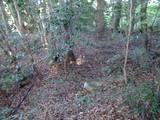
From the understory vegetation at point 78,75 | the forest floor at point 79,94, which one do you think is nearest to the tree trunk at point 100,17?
the forest floor at point 79,94

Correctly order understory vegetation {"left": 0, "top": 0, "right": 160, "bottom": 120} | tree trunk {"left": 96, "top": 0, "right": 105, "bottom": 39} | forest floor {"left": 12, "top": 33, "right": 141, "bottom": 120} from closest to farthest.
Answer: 1. understory vegetation {"left": 0, "top": 0, "right": 160, "bottom": 120}
2. forest floor {"left": 12, "top": 33, "right": 141, "bottom": 120}
3. tree trunk {"left": 96, "top": 0, "right": 105, "bottom": 39}

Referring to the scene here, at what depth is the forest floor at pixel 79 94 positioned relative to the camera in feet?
15.8

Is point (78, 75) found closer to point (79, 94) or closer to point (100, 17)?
point (79, 94)

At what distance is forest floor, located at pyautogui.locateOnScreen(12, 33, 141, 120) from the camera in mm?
4825

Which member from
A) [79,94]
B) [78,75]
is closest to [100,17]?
[78,75]

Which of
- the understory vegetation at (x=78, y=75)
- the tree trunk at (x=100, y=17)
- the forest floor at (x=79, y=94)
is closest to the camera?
the understory vegetation at (x=78, y=75)

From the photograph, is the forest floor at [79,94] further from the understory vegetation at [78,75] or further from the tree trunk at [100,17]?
the tree trunk at [100,17]

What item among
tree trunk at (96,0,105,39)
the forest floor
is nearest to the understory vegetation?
the forest floor

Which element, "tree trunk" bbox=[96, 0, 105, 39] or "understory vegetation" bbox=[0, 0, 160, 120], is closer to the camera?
"understory vegetation" bbox=[0, 0, 160, 120]

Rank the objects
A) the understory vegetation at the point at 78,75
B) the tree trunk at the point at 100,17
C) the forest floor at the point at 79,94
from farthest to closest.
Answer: the tree trunk at the point at 100,17 → the forest floor at the point at 79,94 → the understory vegetation at the point at 78,75

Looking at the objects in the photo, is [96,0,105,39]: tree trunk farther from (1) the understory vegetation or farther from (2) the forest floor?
(1) the understory vegetation

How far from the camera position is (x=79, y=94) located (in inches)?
246

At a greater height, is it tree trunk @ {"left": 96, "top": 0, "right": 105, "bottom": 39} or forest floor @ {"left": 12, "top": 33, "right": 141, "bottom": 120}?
tree trunk @ {"left": 96, "top": 0, "right": 105, "bottom": 39}

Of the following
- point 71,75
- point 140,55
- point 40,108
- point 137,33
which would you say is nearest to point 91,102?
point 40,108
